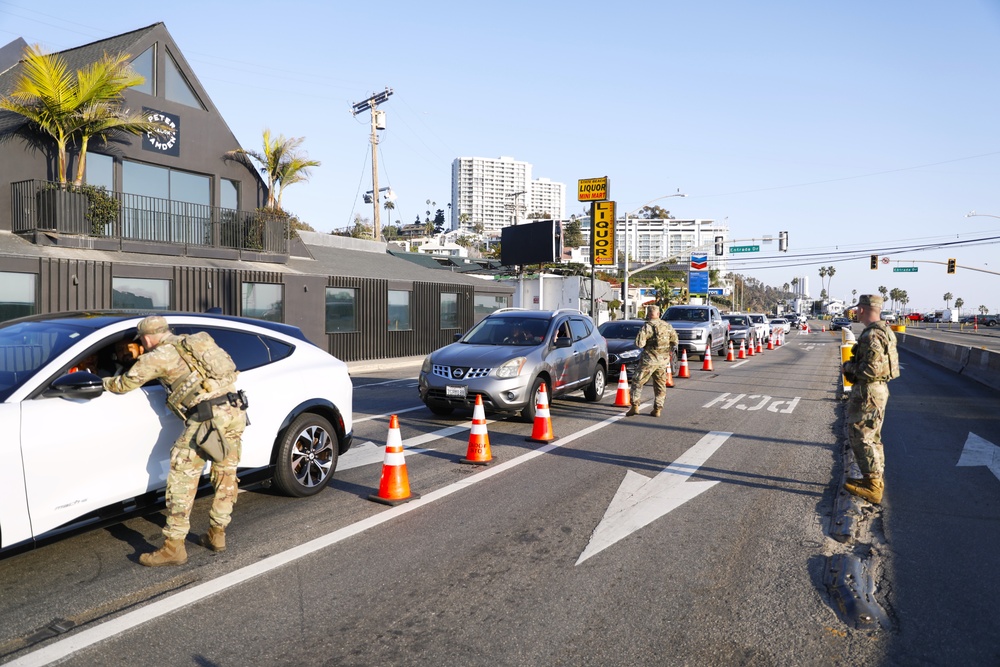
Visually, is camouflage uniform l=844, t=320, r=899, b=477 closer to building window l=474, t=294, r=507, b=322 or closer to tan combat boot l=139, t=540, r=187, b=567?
tan combat boot l=139, t=540, r=187, b=567

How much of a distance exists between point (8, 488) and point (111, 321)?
1433 millimetres

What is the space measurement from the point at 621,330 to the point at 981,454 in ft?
35.5

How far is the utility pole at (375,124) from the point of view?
33125mm

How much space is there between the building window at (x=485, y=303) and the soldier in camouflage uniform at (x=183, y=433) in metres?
25.5

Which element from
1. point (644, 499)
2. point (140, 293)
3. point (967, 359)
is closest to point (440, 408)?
point (644, 499)

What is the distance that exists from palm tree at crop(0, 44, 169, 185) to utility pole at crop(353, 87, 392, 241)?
50.0ft

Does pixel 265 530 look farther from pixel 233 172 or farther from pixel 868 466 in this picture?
pixel 233 172

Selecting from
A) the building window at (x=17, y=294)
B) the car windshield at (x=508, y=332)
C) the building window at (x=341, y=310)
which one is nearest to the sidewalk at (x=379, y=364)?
the building window at (x=341, y=310)

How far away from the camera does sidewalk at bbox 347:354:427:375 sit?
71.1ft

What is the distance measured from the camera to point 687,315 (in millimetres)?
26031

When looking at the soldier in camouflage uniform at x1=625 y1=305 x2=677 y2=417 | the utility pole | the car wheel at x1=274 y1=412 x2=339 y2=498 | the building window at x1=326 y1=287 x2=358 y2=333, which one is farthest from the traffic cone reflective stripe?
the utility pole

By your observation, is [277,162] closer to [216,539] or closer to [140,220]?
[140,220]

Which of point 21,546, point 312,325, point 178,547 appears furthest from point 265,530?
point 312,325

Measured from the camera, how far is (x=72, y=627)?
399cm
